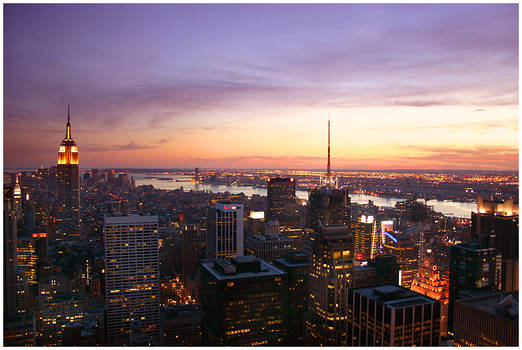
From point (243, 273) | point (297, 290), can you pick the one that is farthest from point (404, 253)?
point (243, 273)

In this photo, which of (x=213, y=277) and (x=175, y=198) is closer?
(x=213, y=277)

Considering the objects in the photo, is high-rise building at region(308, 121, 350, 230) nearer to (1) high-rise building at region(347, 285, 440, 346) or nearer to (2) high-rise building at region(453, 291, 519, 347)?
(1) high-rise building at region(347, 285, 440, 346)

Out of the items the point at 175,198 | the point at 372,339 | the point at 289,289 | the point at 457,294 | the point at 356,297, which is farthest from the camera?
the point at 175,198

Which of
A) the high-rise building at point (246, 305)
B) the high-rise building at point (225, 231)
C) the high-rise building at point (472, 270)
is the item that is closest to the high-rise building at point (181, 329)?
the high-rise building at point (246, 305)

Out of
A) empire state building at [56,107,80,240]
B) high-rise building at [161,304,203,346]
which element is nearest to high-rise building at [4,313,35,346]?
high-rise building at [161,304,203,346]

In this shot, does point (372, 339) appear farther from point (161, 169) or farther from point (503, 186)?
point (161, 169)

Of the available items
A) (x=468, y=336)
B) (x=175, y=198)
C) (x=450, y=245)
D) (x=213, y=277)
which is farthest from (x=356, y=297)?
(x=175, y=198)

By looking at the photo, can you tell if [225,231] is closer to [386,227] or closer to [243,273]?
[243,273]
